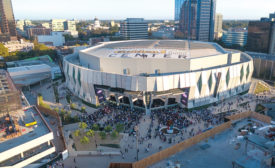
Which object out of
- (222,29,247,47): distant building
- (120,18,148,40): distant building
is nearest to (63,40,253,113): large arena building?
(222,29,247,47): distant building

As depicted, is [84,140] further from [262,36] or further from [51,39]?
[51,39]

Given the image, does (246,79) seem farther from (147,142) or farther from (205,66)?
(147,142)

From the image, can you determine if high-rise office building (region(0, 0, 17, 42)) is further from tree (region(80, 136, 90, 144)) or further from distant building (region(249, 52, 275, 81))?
distant building (region(249, 52, 275, 81))

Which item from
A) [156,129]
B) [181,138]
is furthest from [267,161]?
[156,129]

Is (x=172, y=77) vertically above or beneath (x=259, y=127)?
above

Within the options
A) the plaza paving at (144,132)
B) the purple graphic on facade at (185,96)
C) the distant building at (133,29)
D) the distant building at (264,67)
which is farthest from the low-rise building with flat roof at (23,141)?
the distant building at (133,29)
